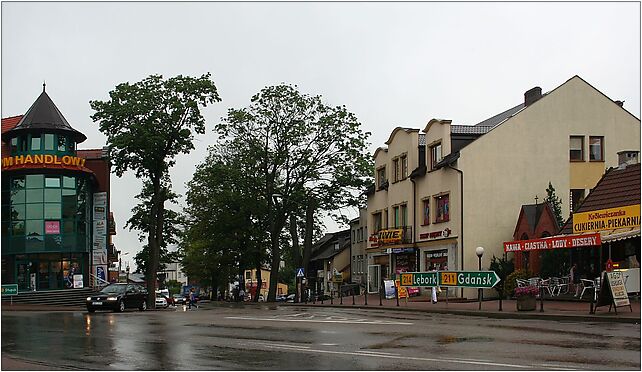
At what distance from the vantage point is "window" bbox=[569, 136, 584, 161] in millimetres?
46125

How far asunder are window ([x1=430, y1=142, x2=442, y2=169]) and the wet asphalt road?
2614cm

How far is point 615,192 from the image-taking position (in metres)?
34.6

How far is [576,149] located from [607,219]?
1485 centimetres

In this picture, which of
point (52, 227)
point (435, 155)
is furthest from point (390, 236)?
point (52, 227)

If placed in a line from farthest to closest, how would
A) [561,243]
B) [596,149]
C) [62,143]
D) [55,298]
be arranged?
1. [62,143]
2. [55,298]
3. [596,149]
4. [561,243]

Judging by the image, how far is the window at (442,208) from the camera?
4697 centimetres

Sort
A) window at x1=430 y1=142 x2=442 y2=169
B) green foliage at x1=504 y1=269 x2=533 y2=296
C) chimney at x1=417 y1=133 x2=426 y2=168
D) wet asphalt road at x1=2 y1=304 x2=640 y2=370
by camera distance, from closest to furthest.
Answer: wet asphalt road at x1=2 y1=304 x2=640 y2=370 → green foliage at x1=504 y1=269 x2=533 y2=296 → window at x1=430 y1=142 x2=442 y2=169 → chimney at x1=417 y1=133 x2=426 y2=168

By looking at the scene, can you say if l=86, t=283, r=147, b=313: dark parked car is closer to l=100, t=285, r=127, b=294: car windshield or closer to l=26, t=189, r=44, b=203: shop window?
l=100, t=285, r=127, b=294: car windshield

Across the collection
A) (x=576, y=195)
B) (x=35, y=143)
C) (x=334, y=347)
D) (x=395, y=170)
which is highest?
(x=35, y=143)

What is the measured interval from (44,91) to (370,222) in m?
26.9

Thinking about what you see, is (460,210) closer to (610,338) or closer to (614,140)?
(614,140)

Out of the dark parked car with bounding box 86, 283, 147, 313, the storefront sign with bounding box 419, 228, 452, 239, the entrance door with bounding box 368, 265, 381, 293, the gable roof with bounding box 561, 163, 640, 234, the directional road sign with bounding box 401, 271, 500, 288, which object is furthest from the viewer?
the entrance door with bounding box 368, 265, 381, 293

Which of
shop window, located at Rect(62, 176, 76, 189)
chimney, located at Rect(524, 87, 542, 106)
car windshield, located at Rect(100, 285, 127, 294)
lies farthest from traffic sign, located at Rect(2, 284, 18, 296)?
chimney, located at Rect(524, 87, 542, 106)

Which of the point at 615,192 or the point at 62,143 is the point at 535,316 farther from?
the point at 62,143
